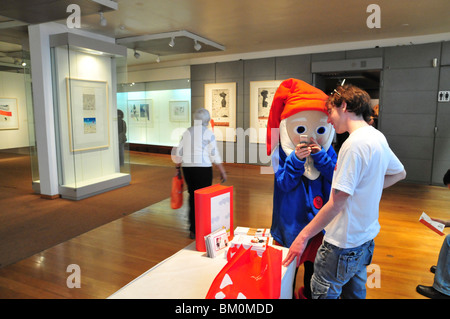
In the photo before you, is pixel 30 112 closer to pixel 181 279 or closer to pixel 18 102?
pixel 181 279

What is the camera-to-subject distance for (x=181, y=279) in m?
1.62

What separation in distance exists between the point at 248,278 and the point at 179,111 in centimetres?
1017

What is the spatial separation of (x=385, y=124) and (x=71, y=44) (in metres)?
7.01

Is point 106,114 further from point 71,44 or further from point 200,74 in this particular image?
point 200,74

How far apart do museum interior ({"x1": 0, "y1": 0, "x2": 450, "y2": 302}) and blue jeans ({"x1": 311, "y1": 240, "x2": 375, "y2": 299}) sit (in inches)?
7.0

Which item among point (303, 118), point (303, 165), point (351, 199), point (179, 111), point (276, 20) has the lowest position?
point (351, 199)

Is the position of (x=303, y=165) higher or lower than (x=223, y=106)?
lower

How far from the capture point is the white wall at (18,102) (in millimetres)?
11492

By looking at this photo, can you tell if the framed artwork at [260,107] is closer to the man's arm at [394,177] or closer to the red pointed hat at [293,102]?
the red pointed hat at [293,102]

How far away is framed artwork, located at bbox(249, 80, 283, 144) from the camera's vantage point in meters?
9.05

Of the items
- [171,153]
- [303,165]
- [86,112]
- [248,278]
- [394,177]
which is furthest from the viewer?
[86,112]

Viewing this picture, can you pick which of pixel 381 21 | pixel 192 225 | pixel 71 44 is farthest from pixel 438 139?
pixel 71 44

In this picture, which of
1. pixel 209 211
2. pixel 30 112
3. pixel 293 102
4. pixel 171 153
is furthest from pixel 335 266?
pixel 30 112
